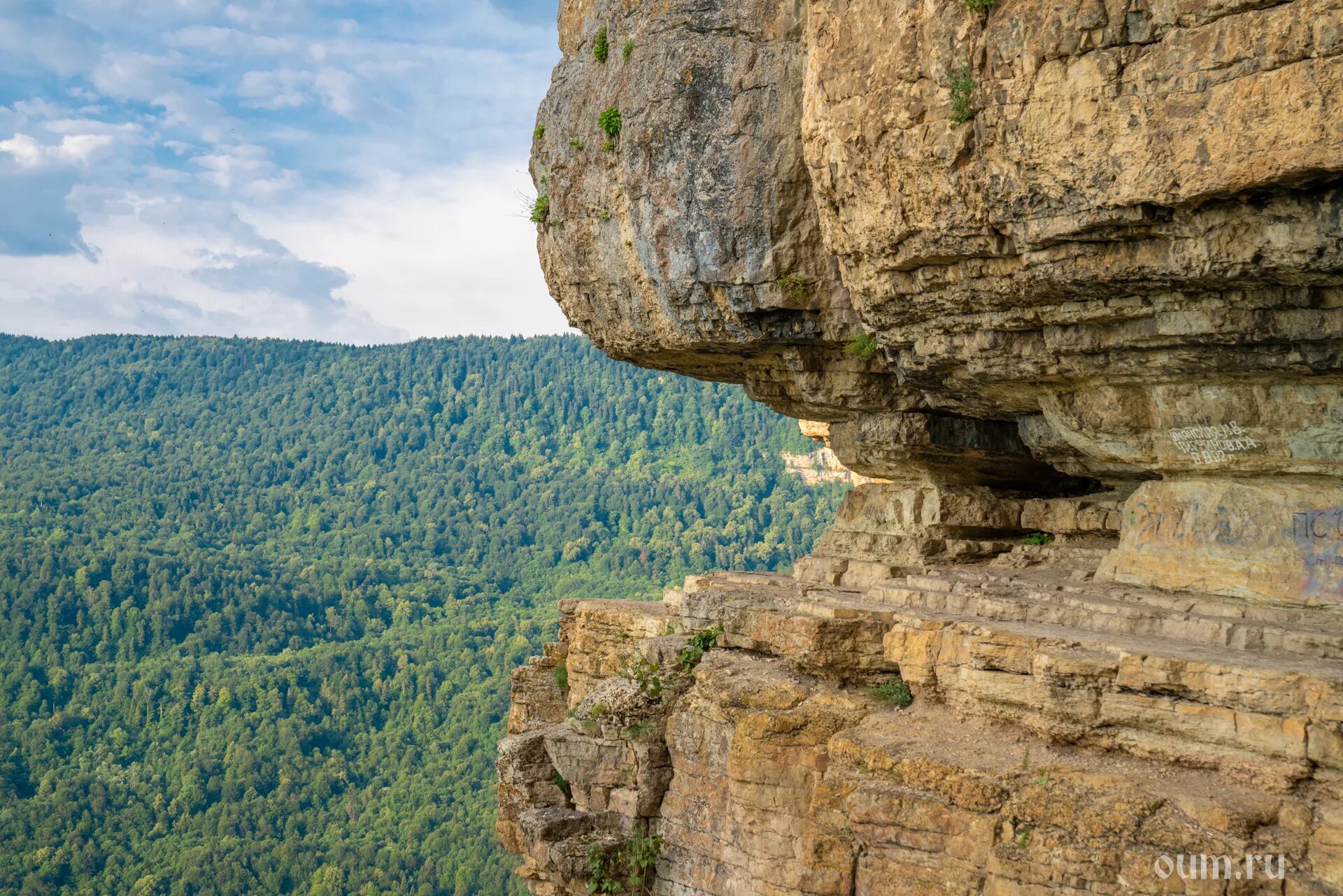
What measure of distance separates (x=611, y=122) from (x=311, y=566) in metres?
115

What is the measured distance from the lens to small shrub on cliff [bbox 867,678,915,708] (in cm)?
1355

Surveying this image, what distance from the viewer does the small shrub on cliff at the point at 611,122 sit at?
16609mm

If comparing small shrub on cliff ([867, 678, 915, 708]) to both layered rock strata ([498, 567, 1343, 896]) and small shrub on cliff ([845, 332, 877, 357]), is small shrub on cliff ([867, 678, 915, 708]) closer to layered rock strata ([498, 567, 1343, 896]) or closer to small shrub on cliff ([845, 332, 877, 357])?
layered rock strata ([498, 567, 1343, 896])

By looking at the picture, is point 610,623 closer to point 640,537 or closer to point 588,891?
point 588,891

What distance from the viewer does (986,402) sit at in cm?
1647

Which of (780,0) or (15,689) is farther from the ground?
(780,0)

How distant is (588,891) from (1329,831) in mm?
9031

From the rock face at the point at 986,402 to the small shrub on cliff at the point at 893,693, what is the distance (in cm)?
24

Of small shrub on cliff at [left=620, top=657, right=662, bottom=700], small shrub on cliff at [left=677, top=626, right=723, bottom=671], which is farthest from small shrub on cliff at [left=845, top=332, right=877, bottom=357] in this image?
small shrub on cliff at [left=620, top=657, right=662, bottom=700]

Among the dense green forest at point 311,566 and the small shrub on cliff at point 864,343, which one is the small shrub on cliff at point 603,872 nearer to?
the small shrub on cliff at point 864,343

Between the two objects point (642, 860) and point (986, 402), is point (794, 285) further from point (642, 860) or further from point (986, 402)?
point (642, 860)

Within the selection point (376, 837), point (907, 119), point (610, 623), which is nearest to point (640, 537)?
point (376, 837)

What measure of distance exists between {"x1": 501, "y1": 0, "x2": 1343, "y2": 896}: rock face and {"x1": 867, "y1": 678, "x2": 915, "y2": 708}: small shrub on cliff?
9.4 inches

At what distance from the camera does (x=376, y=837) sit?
254 feet
